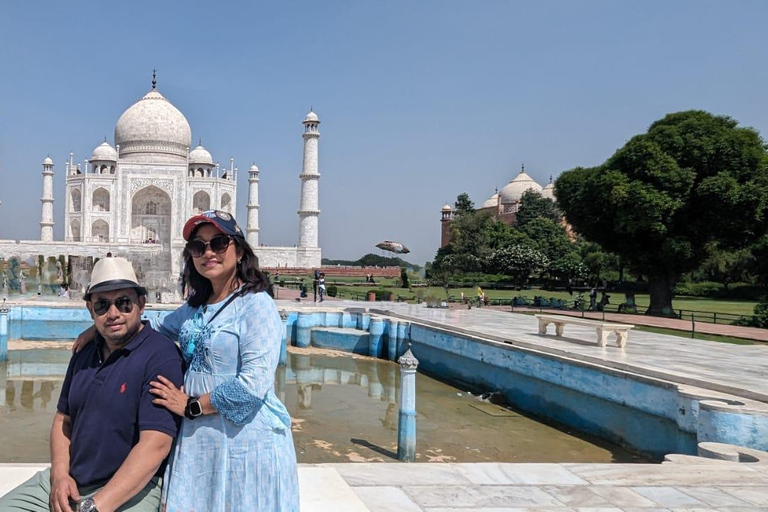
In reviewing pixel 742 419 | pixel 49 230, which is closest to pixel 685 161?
pixel 742 419

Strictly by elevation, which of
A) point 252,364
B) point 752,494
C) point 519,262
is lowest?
point 752,494

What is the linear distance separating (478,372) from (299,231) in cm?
3391

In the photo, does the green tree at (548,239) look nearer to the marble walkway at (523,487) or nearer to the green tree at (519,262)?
the green tree at (519,262)

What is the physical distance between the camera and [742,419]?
5.90 metres

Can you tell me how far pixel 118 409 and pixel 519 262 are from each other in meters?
34.6

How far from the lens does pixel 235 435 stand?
7.03 feet

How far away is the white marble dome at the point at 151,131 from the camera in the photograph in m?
41.2

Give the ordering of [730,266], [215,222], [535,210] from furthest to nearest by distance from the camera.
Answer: [535,210] < [730,266] < [215,222]

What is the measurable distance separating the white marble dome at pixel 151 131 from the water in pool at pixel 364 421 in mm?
30147

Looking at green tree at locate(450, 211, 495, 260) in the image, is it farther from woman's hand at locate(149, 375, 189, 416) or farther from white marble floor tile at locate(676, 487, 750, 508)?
woman's hand at locate(149, 375, 189, 416)

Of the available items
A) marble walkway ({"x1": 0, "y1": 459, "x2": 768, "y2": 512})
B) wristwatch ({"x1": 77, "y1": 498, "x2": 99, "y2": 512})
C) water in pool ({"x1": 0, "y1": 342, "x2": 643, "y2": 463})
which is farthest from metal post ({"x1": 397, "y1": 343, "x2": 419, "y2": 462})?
wristwatch ({"x1": 77, "y1": 498, "x2": 99, "y2": 512})

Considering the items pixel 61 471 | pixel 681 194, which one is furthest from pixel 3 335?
pixel 681 194

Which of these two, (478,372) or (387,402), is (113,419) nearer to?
(387,402)

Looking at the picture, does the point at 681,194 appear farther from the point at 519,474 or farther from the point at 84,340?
the point at 84,340
